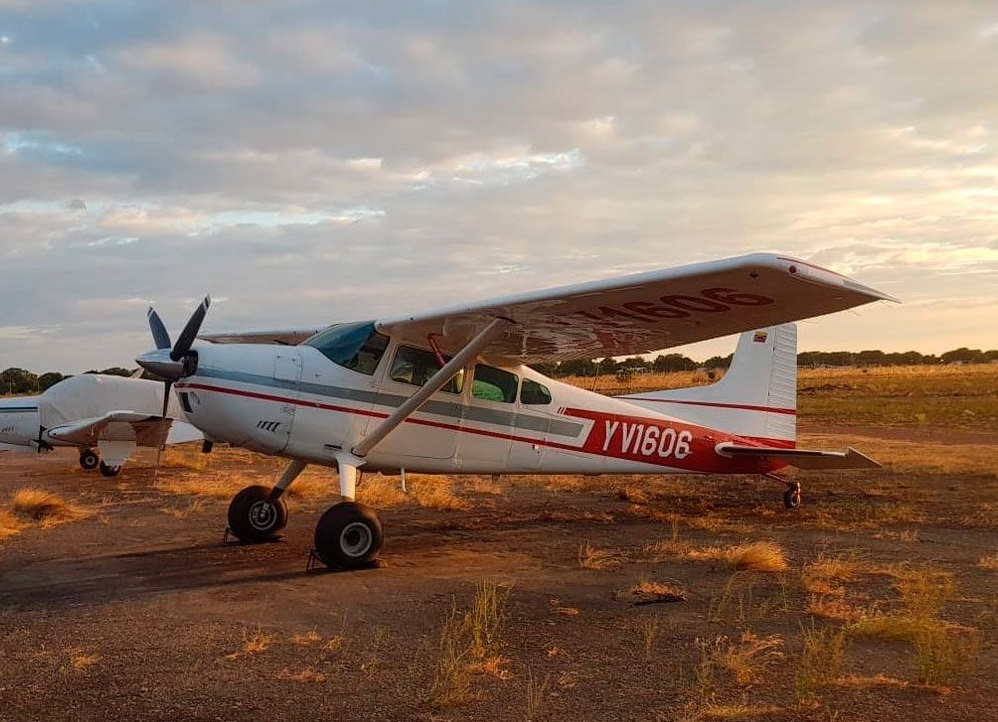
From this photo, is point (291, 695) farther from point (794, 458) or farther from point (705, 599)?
point (794, 458)

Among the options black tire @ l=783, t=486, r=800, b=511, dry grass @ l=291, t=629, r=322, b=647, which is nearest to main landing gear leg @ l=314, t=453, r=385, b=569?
dry grass @ l=291, t=629, r=322, b=647

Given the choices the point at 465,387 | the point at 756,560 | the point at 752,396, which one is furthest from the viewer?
the point at 752,396

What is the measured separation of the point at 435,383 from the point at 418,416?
2.84 feet

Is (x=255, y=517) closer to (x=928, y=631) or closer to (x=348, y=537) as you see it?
(x=348, y=537)

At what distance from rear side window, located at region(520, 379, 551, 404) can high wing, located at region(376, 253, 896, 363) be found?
33 cm

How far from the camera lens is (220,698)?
400cm

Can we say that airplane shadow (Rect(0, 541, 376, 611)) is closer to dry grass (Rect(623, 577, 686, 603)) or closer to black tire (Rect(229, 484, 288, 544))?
black tire (Rect(229, 484, 288, 544))

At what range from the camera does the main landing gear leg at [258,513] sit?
8758 mm

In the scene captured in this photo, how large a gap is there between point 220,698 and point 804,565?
542 cm

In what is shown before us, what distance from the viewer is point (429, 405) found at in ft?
28.1

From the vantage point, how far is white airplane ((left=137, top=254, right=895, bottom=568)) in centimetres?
668

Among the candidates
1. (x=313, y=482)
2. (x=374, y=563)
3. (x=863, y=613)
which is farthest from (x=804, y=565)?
→ (x=313, y=482)

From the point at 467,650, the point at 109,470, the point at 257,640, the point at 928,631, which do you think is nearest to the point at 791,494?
the point at 928,631

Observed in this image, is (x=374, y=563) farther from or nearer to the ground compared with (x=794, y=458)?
nearer to the ground
